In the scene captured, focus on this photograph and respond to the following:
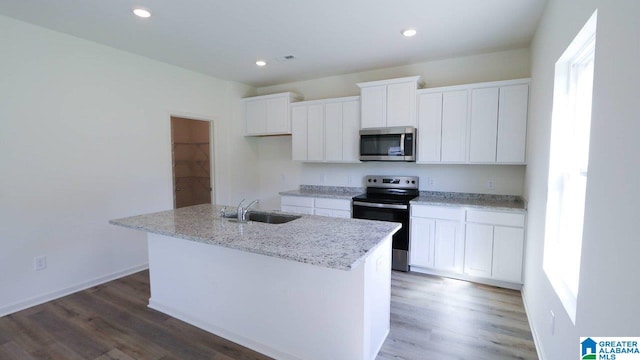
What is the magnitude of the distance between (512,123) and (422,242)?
1.61m

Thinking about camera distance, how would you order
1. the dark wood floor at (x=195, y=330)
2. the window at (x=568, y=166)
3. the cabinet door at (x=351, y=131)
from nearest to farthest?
1. the window at (x=568, y=166)
2. the dark wood floor at (x=195, y=330)
3. the cabinet door at (x=351, y=131)

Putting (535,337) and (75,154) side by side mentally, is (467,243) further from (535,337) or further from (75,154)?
(75,154)

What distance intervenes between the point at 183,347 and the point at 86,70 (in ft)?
9.67

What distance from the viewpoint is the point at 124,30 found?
2863mm

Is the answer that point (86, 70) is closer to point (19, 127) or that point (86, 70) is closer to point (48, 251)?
point (19, 127)

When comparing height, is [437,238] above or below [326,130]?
below

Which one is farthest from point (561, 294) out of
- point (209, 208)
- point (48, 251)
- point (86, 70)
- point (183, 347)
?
point (86, 70)

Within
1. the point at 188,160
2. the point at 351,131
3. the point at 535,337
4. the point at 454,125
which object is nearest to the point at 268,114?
the point at 351,131

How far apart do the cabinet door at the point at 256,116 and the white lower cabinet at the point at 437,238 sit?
8.76ft

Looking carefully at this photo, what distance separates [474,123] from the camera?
3.35 m

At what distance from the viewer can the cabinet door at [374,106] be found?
3.78 m

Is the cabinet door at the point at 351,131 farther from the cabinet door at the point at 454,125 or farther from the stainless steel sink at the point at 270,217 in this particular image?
the stainless steel sink at the point at 270,217

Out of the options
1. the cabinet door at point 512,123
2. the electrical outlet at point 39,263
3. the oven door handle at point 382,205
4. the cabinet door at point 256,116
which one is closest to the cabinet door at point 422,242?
the oven door handle at point 382,205

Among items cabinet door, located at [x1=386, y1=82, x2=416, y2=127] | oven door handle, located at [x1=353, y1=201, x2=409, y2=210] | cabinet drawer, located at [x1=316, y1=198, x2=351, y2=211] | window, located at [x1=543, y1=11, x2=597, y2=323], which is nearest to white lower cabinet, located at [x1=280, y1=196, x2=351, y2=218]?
cabinet drawer, located at [x1=316, y1=198, x2=351, y2=211]
